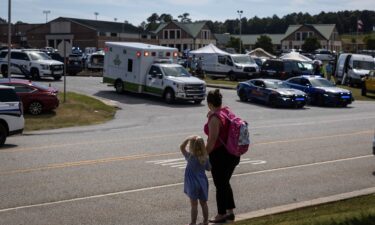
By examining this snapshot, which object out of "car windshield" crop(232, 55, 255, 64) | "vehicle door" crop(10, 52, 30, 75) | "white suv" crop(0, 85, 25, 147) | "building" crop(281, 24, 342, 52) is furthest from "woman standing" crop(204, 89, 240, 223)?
"building" crop(281, 24, 342, 52)

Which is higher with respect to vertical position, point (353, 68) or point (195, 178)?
point (353, 68)

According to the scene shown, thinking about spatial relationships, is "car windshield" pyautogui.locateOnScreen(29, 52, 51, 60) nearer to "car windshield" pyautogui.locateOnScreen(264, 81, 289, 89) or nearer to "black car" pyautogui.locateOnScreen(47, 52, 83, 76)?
"black car" pyautogui.locateOnScreen(47, 52, 83, 76)

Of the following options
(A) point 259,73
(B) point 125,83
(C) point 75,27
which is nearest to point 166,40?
(C) point 75,27

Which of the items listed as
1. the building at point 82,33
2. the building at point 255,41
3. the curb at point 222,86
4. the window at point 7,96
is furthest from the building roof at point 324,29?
the window at point 7,96

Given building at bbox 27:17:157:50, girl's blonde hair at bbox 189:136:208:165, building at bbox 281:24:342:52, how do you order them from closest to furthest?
girl's blonde hair at bbox 189:136:208:165, building at bbox 27:17:157:50, building at bbox 281:24:342:52

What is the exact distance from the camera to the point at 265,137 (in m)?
19.5

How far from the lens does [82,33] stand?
111 meters

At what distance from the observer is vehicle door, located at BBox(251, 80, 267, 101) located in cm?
3425

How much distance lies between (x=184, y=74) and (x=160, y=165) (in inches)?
849

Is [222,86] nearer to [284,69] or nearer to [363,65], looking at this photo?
[284,69]

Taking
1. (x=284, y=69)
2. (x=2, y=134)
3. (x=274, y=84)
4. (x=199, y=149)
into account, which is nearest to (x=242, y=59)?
(x=284, y=69)

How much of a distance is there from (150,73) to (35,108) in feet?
34.8

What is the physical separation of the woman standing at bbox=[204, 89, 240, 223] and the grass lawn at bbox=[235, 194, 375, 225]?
29cm

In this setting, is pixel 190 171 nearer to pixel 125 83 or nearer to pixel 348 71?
pixel 125 83
